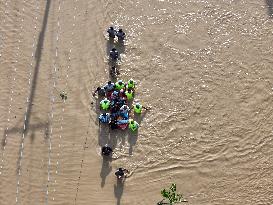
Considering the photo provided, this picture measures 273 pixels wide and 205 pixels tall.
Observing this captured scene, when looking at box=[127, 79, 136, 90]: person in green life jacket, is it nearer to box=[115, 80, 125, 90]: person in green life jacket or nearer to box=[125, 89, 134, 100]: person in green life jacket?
box=[125, 89, 134, 100]: person in green life jacket

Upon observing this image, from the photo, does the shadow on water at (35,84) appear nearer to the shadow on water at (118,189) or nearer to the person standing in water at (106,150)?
the person standing in water at (106,150)

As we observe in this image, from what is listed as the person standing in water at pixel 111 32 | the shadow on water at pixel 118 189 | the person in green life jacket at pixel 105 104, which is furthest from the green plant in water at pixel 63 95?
the shadow on water at pixel 118 189

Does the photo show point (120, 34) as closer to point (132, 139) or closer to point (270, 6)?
point (132, 139)

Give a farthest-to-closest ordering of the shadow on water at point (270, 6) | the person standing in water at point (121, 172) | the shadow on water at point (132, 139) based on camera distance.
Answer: the shadow on water at point (270, 6) < the shadow on water at point (132, 139) < the person standing in water at point (121, 172)

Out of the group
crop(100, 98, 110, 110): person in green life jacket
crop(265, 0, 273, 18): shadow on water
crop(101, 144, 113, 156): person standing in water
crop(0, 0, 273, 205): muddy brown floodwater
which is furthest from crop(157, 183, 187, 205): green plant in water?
crop(265, 0, 273, 18): shadow on water

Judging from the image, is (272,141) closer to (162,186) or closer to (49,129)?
(162,186)

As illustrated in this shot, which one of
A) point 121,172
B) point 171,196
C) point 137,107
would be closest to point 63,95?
point 137,107

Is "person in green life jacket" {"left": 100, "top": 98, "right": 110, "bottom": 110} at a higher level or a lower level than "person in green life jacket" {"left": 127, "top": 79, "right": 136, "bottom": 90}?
lower

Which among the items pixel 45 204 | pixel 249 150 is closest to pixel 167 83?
pixel 249 150
